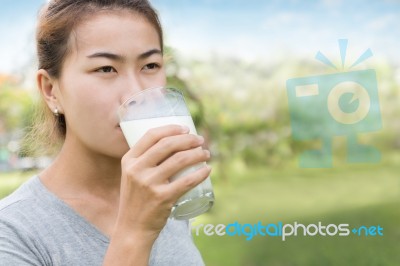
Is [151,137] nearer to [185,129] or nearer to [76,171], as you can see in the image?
[185,129]

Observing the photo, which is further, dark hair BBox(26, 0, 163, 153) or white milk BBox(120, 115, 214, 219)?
dark hair BBox(26, 0, 163, 153)

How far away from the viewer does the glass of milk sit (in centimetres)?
75

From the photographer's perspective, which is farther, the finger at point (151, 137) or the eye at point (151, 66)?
the eye at point (151, 66)

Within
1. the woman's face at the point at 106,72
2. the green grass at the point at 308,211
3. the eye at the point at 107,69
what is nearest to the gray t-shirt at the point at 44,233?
the woman's face at the point at 106,72

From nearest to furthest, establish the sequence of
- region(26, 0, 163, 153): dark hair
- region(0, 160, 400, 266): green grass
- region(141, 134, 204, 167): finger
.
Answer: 1. region(141, 134, 204, 167): finger
2. region(26, 0, 163, 153): dark hair
3. region(0, 160, 400, 266): green grass

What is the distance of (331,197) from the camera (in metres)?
2.93

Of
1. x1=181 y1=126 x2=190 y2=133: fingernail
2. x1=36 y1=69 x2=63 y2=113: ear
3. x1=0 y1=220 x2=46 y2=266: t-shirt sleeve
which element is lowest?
x1=0 y1=220 x2=46 y2=266: t-shirt sleeve

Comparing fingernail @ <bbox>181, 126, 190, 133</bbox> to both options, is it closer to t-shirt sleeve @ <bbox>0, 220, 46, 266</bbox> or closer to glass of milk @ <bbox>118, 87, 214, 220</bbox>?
glass of milk @ <bbox>118, 87, 214, 220</bbox>

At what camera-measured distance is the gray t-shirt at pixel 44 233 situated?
0.78 m

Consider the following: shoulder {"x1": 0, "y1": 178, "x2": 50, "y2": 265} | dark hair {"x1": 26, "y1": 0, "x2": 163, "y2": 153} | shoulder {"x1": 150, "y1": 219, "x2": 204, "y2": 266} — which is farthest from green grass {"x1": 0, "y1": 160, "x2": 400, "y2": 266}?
shoulder {"x1": 0, "y1": 178, "x2": 50, "y2": 265}

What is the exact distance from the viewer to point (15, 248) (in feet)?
2.53

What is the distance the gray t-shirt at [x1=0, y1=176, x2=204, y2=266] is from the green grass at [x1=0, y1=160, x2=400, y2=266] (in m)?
1.96

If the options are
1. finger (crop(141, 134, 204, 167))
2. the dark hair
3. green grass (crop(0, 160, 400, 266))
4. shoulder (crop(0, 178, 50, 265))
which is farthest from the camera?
green grass (crop(0, 160, 400, 266))

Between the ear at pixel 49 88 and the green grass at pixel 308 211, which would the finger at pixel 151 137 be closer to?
the ear at pixel 49 88
